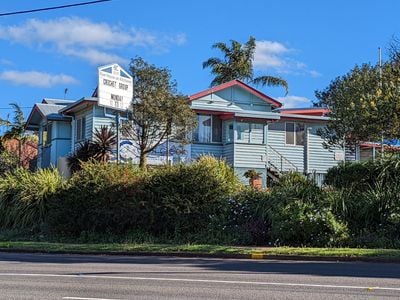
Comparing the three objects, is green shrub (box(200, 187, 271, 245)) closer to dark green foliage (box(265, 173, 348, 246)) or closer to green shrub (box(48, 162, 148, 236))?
dark green foliage (box(265, 173, 348, 246))

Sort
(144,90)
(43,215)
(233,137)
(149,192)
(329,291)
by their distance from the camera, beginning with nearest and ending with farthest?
(329,291) → (149,192) → (43,215) → (144,90) → (233,137)

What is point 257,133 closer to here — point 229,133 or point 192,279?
point 229,133

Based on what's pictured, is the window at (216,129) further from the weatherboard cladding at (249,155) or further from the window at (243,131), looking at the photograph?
the weatherboard cladding at (249,155)

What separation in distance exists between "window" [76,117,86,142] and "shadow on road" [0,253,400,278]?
16.9 metres

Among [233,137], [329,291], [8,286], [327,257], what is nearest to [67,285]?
[8,286]

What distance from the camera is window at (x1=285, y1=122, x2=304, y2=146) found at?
37.7 metres

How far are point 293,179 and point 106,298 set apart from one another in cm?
1439

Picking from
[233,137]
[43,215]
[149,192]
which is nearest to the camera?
[149,192]

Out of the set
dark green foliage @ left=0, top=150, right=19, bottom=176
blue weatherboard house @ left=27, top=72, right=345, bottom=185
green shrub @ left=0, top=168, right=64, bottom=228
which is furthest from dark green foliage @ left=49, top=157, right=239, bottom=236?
dark green foliage @ left=0, top=150, right=19, bottom=176

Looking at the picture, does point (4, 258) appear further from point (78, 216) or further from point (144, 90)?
point (144, 90)

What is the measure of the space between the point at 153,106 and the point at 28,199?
6444mm

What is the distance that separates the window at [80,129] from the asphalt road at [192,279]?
18845mm

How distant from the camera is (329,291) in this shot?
991 centimetres

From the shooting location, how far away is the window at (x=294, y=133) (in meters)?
37.7
